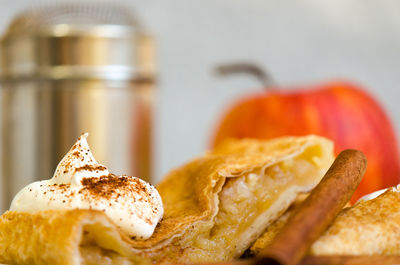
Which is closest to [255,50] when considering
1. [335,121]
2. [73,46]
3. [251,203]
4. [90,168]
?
[335,121]

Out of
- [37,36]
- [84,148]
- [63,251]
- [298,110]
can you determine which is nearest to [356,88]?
[298,110]

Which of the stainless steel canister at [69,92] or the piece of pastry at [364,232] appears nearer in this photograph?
the piece of pastry at [364,232]

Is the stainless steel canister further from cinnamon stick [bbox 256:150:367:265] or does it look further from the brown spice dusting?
cinnamon stick [bbox 256:150:367:265]

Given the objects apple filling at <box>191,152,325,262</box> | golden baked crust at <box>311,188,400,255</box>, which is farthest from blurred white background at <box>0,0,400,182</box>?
golden baked crust at <box>311,188,400,255</box>

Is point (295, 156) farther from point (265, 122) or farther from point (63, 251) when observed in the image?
point (265, 122)

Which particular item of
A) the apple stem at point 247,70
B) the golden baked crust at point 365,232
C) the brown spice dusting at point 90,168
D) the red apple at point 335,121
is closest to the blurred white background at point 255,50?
the apple stem at point 247,70

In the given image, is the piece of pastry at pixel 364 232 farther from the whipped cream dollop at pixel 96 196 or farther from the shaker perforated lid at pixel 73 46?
the shaker perforated lid at pixel 73 46

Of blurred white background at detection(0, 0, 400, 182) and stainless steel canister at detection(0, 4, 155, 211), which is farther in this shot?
blurred white background at detection(0, 0, 400, 182)
